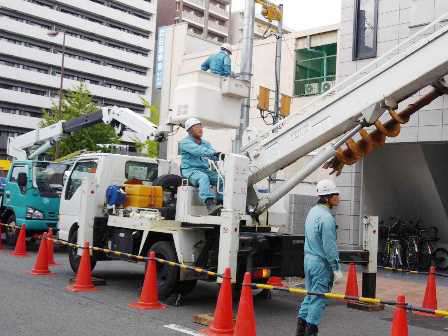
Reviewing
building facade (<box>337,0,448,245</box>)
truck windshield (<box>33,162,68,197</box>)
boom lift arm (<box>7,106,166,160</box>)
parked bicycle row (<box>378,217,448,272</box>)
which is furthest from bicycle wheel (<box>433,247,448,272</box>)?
truck windshield (<box>33,162,68,197</box>)

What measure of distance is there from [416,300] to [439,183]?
5.83m

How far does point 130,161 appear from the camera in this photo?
36.4ft

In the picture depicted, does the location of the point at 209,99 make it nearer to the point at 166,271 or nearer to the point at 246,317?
the point at 166,271

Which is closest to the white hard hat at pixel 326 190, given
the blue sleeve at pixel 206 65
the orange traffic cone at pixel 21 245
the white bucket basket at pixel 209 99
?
the white bucket basket at pixel 209 99

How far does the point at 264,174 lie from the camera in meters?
8.50

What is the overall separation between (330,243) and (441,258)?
408 inches

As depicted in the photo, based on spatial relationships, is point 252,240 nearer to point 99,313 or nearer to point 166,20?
point 99,313

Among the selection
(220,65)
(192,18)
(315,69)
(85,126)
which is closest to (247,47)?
(220,65)

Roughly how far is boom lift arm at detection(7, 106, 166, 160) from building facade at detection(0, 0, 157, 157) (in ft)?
158

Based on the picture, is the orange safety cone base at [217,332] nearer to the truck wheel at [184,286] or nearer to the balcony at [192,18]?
the truck wheel at [184,286]

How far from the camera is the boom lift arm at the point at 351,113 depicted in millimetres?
7316

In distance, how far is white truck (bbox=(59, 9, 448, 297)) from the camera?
751 cm

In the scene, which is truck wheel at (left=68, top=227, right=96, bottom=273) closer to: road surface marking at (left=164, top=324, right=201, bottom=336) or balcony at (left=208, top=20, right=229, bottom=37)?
road surface marking at (left=164, top=324, right=201, bottom=336)

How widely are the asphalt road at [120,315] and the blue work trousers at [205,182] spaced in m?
1.73
